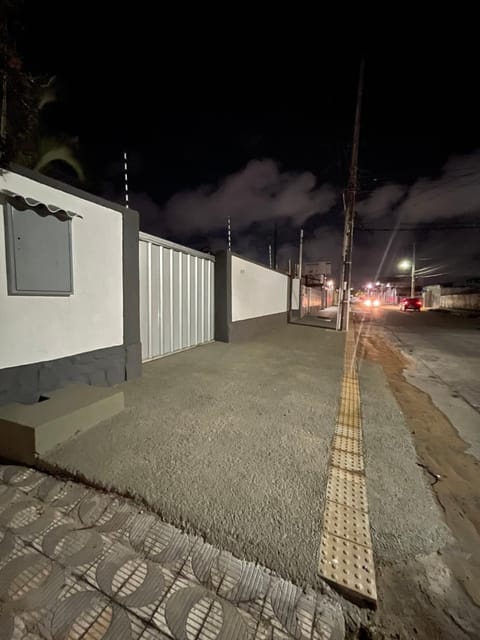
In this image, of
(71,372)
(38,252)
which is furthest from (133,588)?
(38,252)

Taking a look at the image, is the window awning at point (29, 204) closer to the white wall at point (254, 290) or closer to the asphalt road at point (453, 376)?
the white wall at point (254, 290)

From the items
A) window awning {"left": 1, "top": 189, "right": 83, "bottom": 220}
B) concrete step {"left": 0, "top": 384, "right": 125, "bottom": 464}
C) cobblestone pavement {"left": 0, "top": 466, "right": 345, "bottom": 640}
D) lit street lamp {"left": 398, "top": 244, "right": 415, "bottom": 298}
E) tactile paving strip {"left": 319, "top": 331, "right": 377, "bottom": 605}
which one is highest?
lit street lamp {"left": 398, "top": 244, "right": 415, "bottom": 298}

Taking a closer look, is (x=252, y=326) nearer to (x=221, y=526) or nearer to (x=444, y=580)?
(x=221, y=526)

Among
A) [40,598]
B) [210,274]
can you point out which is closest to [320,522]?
[40,598]

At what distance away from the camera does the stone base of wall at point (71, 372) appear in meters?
2.73

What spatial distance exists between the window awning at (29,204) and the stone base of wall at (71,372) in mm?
1760

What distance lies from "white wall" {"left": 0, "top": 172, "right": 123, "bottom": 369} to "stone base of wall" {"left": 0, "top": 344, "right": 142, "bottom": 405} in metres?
0.09

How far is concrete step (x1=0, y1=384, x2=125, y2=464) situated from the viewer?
2.11 m

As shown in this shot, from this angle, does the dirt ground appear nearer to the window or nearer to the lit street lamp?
the window

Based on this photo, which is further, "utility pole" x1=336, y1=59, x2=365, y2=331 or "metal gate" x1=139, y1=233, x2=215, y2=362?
"utility pole" x1=336, y1=59, x2=365, y2=331

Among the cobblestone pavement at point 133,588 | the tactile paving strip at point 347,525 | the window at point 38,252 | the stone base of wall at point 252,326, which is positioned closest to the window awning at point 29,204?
the window at point 38,252

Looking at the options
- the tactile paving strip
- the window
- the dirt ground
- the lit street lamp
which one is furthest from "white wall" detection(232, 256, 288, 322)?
the lit street lamp

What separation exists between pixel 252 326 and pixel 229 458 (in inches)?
268

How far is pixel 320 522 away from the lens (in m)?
1.60
